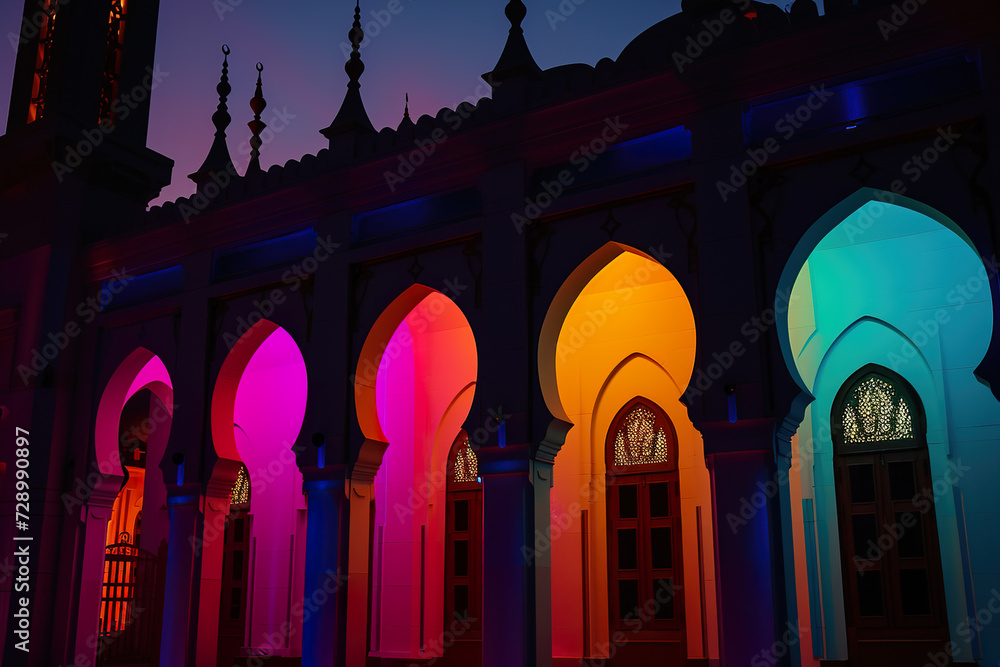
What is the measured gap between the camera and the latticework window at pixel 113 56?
13.9 metres

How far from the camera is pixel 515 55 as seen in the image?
31.5 feet

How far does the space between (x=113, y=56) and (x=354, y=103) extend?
567cm

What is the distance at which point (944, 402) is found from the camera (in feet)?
31.4

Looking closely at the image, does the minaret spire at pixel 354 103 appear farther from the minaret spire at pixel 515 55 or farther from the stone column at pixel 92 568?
the stone column at pixel 92 568

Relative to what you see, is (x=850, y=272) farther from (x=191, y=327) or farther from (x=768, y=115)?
(x=191, y=327)

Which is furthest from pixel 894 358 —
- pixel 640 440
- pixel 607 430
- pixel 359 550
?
pixel 359 550

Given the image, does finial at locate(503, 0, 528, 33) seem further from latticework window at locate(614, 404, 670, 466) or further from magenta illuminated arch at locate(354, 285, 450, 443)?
latticework window at locate(614, 404, 670, 466)

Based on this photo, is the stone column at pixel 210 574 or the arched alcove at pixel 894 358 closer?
the arched alcove at pixel 894 358

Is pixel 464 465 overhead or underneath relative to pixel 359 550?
overhead

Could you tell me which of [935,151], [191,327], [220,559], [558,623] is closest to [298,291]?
[191,327]

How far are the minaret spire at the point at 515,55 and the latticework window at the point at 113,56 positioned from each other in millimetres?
7138

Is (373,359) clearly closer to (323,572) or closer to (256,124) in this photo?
(323,572)

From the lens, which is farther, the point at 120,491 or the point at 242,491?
the point at 120,491

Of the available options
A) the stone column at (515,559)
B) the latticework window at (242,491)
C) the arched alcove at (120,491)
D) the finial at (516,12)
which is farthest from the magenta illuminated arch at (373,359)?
the latticework window at (242,491)
